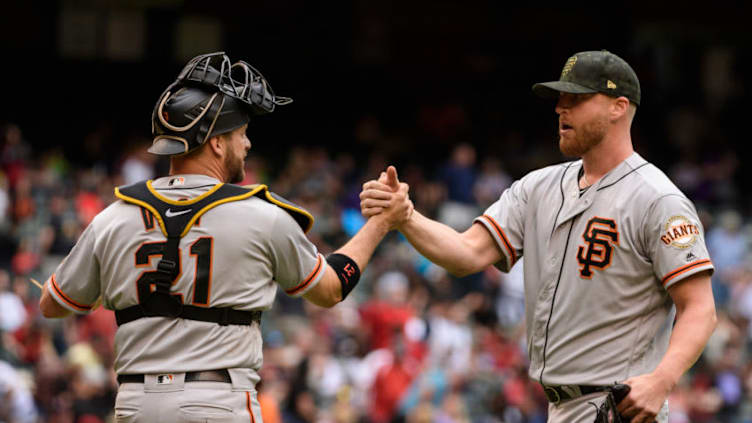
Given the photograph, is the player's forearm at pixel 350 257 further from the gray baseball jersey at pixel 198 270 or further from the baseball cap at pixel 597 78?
the baseball cap at pixel 597 78

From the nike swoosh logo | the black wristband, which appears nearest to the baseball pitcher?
the black wristband

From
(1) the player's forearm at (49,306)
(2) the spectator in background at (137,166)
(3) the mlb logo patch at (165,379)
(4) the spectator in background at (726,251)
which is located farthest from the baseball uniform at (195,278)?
(4) the spectator in background at (726,251)

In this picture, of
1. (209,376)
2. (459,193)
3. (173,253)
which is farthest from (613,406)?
(459,193)

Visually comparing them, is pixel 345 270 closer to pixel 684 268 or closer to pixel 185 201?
pixel 185 201

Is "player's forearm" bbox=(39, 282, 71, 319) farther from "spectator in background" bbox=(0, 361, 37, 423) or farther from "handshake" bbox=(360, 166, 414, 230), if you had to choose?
"spectator in background" bbox=(0, 361, 37, 423)

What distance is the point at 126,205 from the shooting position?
159 inches

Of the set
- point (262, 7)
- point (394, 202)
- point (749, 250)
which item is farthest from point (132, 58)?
point (394, 202)

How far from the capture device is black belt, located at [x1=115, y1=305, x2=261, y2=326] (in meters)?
3.88

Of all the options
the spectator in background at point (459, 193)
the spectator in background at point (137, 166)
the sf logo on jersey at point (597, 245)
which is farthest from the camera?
the spectator in background at point (459, 193)

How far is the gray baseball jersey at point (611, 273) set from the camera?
423cm

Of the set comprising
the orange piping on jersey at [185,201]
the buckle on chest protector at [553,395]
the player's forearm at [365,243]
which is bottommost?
the buckle on chest protector at [553,395]

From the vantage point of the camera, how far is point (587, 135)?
177 inches

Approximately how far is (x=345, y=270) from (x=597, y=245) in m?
1.05

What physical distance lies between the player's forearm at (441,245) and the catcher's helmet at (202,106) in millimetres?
Result: 970
